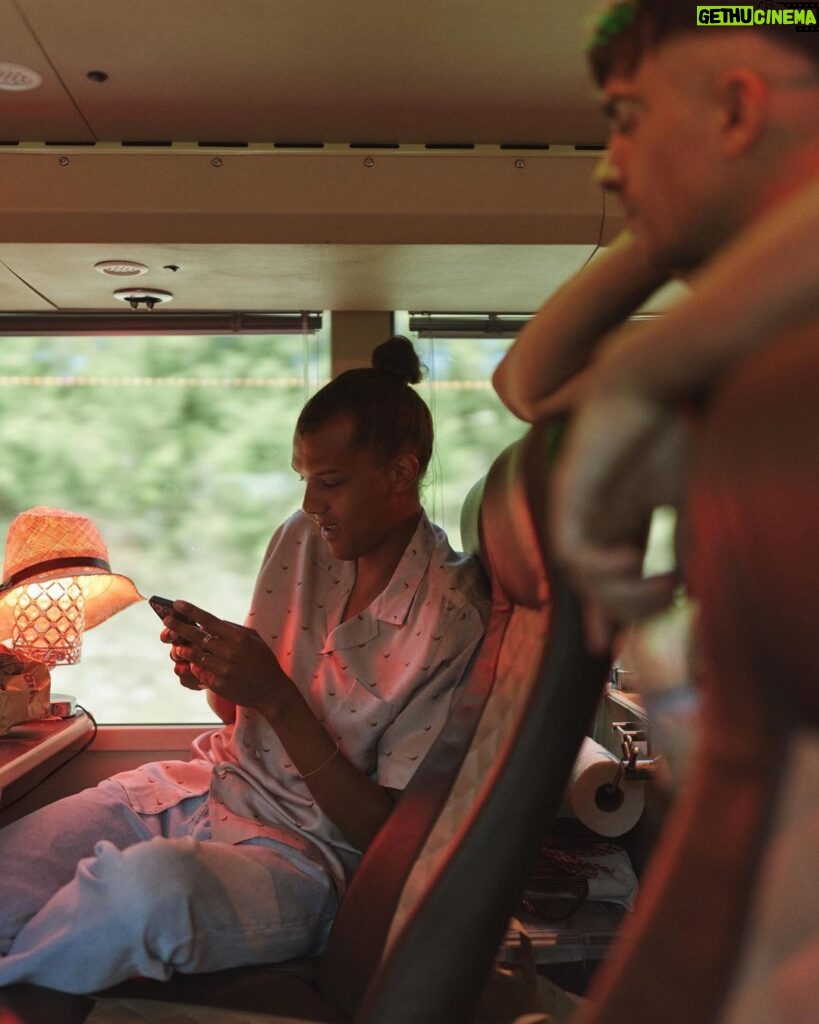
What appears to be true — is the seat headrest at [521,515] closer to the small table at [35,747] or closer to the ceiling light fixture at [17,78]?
the small table at [35,747]

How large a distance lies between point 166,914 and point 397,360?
1027mm

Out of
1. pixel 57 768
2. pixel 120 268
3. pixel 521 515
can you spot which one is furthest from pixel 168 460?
pixel 521 515

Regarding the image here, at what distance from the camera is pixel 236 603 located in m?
3.31

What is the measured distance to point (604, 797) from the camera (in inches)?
76.6

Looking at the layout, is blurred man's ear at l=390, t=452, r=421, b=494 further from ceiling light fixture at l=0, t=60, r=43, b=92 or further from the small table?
ceiling light fixture at l=0, t=60, r=43, b=92

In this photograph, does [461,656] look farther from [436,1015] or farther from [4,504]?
[4,504]

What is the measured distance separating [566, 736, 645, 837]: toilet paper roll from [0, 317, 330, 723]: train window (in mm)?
1602

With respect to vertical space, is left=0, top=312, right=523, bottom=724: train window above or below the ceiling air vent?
below

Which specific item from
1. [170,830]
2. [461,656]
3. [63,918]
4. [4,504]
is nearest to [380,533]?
[461,656]

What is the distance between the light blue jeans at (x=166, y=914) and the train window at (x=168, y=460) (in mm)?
1632

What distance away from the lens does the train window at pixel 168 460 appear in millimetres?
3287

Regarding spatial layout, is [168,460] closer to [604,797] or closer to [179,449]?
[179,449]

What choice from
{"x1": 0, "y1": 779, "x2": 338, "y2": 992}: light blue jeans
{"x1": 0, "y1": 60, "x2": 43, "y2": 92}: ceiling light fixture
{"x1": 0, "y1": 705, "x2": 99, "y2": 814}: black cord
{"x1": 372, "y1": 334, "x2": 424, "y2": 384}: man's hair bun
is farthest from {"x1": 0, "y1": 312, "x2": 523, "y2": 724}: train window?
{"x1": 0, "y1": 779, "x2": 338, "y2": 992}: light blue jeans

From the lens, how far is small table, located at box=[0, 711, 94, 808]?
6.88ft
